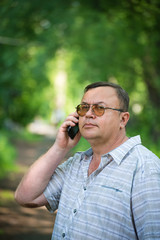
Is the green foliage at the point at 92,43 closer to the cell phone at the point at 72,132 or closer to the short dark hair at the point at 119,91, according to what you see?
the short dark hair at the point at 119,91

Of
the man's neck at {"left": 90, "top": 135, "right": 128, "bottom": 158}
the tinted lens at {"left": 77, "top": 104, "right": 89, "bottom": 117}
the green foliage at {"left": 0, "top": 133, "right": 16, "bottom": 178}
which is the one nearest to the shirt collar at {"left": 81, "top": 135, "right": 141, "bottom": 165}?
the man's neck at {"left": 90, "top": 135, "right": 128, "bottom": 158}

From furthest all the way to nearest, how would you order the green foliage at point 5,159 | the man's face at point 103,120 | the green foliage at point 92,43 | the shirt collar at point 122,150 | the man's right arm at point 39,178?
the green foliage at point 5,159
the green foliage at point 92,43
the man's right arm at point 39,178
the man's face at point 103,120
the shirt collar at point 122,150

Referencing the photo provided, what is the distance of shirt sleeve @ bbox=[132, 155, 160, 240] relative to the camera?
1751mm

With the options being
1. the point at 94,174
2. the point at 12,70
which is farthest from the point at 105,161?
the point at 12,70

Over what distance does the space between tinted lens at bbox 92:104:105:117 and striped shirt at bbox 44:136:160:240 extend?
290 millimetres

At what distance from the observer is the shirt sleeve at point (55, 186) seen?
2.42 meters

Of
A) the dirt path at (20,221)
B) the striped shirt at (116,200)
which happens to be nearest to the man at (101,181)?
the striped shirt at (116,200)

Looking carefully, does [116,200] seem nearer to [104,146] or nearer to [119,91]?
[104,146]

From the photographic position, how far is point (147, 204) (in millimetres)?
1769

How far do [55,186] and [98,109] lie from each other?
73 centimetres

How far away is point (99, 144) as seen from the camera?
224cm

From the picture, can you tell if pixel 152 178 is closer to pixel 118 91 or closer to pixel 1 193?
pixel 118 91

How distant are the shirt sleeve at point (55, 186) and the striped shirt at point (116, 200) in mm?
189

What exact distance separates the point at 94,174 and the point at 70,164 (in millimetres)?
341
